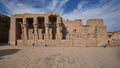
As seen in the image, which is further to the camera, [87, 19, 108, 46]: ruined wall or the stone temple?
the stone temple

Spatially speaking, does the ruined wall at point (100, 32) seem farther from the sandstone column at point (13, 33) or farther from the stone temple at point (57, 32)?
the sandstone column at point (13, 33)

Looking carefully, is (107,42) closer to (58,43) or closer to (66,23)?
(58,43)

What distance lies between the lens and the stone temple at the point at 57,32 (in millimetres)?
18391

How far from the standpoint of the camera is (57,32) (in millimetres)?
19750

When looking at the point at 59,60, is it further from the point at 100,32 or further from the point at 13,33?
the point at 13,33

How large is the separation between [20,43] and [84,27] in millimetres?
14088

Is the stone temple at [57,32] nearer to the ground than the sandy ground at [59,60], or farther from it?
farther from it

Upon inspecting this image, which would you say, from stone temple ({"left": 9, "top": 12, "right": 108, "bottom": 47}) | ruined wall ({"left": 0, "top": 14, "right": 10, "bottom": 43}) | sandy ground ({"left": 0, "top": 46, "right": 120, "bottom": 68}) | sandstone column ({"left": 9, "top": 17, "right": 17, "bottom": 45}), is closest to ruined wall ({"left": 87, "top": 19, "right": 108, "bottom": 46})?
stone temple ({"left": 9, "top": 12, "right": 108, "bottom": 47})

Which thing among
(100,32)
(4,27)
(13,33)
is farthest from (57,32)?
(4,27)

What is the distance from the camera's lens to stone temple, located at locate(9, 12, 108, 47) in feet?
60.3

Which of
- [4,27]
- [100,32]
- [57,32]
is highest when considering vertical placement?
[4,27]

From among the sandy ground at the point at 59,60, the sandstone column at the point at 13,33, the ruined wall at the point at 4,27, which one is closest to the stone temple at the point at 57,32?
the sandstone column at the point at 13,33

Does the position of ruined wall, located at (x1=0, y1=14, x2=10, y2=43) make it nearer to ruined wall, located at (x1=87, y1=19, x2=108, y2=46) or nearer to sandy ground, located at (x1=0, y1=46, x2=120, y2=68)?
sandy ground, located at (x1=0, y1=46, x2=120, y2=68)

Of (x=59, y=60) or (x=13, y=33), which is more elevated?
(x=13, y=33)
